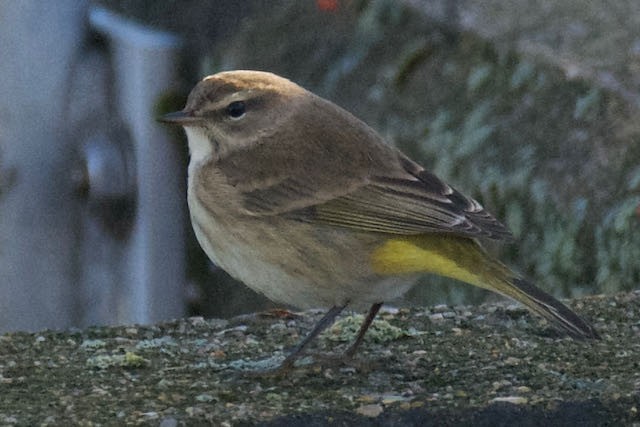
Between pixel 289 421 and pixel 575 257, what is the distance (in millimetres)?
3286

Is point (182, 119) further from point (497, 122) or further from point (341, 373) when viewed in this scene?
point (497, 122)

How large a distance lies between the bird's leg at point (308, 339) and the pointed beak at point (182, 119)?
0.88 m

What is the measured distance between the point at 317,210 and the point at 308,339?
0.46m

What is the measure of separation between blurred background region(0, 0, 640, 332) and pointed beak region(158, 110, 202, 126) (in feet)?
7.84

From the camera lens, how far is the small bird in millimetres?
5137

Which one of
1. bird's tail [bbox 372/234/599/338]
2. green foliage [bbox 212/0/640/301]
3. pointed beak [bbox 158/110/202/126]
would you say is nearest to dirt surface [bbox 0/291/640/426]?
bird's tail [bbox 372/234/599/338]

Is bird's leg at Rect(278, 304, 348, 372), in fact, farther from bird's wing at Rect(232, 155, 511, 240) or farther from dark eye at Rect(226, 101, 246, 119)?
dark eye at Rect(226, 101, 246, 119)

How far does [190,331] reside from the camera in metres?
5.66

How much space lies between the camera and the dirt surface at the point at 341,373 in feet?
14.6

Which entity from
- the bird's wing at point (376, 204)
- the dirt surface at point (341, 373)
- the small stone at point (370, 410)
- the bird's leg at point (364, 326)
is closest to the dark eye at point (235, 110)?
the bird's wing at point (376, 204)

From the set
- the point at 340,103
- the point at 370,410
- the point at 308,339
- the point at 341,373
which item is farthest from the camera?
the point at 340,103

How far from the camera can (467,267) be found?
199 inches

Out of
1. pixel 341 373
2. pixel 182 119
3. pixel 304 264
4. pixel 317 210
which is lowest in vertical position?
pixel 341 373

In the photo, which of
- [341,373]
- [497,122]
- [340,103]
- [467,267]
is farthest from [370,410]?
[340,103]
